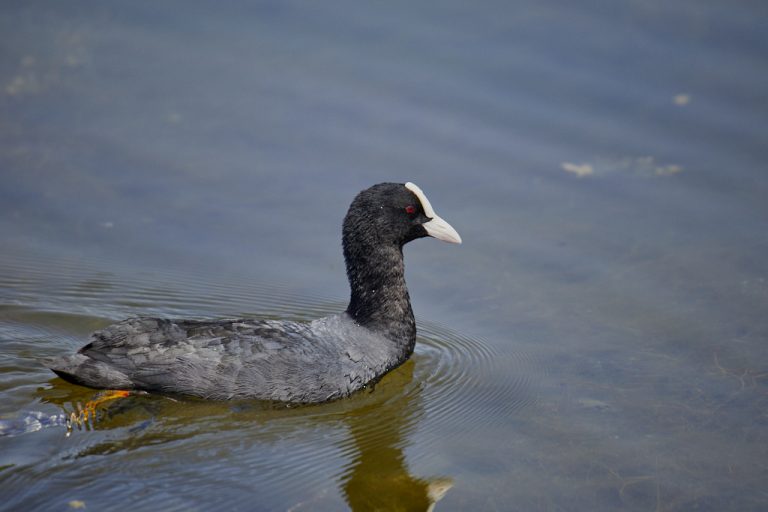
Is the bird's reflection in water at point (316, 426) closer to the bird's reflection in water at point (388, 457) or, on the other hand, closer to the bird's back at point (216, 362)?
the bird's reflection in water at point (388, 457)

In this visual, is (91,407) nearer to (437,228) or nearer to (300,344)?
(300,344)

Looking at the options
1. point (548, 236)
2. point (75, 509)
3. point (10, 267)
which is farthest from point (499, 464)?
point (10, 267)

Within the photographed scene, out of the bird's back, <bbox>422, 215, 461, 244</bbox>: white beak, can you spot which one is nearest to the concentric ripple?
the bird's back

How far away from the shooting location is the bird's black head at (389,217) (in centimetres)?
790

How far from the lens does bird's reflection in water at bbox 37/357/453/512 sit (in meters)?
6.31

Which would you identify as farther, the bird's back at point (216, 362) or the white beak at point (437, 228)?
the white beak at point (437, 228)

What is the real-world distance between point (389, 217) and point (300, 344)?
4.33 ft

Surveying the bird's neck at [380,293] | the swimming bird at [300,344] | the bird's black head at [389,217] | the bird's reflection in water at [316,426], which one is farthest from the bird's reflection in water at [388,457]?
the bird's black head at [389,217]

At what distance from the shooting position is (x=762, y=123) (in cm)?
1056

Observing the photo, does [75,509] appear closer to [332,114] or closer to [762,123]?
[332,114]

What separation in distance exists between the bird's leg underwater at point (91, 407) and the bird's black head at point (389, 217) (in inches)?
85.2

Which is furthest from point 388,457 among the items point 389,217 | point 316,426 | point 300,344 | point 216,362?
point 389,217

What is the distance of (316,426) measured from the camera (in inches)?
275

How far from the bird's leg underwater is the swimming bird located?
0.28ft
